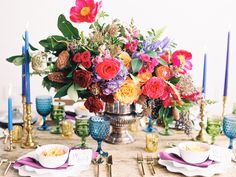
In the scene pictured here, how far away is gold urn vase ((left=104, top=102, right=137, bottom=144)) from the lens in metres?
1.53

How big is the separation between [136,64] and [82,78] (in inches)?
7.9

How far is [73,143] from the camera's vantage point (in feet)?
5.15

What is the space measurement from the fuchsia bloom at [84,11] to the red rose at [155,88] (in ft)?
1.01

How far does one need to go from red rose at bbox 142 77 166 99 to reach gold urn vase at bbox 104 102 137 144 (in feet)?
0.53

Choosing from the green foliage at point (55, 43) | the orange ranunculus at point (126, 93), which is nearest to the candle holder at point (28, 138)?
the green foliage at point (55, 43)

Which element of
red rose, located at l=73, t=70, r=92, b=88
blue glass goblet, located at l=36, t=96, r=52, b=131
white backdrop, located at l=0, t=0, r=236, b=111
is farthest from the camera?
white backdrop, located at l=0, t=0, r=236, b=111

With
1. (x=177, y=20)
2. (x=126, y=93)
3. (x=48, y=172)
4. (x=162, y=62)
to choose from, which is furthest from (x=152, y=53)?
(x=177, y=20)

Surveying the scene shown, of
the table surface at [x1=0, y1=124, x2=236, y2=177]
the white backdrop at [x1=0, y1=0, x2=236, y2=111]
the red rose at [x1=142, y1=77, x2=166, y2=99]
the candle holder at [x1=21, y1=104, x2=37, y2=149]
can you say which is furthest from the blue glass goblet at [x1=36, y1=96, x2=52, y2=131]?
the white backdrop at [x1=0, y1=0, x2=236, y2=111]

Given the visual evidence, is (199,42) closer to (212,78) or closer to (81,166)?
(212,78)

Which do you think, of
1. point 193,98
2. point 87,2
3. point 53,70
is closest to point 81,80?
point 53,70

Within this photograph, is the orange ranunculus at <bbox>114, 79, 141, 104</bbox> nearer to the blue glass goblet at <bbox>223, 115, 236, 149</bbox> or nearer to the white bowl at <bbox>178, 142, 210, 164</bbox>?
the white bowl at <bbox>178, 142, 210, 164</bbox>

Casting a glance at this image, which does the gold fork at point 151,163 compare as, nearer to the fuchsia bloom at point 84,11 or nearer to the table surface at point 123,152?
the table surface at point 123,152

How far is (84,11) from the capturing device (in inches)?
55.9

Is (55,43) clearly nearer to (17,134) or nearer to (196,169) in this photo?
(17,134)
